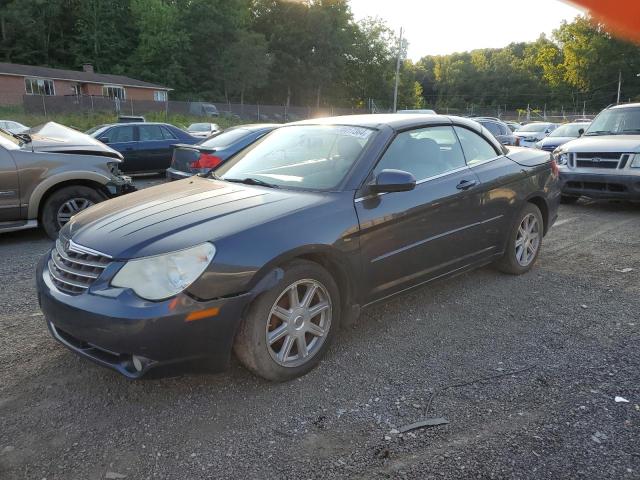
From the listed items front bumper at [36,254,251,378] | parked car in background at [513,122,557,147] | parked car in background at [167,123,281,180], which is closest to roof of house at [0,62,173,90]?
parked car in background at [513,122,557,147]

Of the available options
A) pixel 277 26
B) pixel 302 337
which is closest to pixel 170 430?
pixel 302 337

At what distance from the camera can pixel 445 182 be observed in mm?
4113

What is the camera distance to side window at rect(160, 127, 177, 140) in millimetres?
13794

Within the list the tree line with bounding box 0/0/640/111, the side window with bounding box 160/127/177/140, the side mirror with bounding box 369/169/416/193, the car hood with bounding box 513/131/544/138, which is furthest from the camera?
the tree line with bounding box 0/0/640/111

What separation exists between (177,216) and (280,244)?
672 millimetres

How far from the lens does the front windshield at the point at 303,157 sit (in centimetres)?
368

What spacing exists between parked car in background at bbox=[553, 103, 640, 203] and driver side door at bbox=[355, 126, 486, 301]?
4801 millimetres

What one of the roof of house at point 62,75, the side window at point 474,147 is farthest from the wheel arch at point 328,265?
the roof of house at point 62,75

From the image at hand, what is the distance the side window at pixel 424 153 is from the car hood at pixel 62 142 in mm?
4866

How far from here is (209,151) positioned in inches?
349

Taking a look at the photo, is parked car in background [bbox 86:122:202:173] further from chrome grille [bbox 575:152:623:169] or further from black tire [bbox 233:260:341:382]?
black tire [bbox 233:260:341:382]

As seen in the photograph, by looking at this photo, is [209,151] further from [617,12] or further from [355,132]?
[617,12]

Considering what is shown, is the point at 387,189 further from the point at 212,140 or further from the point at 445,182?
the point at 212,140

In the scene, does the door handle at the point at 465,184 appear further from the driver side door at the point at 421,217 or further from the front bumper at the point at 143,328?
the front bumper at the point at 143,328
